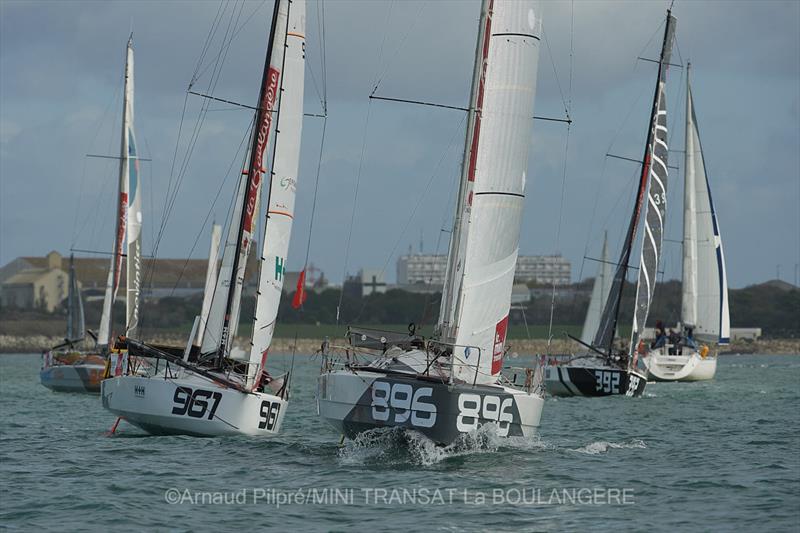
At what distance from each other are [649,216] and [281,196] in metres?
19.7

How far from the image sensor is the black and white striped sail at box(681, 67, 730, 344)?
172 feet

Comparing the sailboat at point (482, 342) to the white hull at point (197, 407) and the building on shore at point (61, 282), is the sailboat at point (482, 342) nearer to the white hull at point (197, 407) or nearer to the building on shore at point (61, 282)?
the white hull at point (197, 407)

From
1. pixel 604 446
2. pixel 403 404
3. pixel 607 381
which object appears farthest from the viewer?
pixel 607 381

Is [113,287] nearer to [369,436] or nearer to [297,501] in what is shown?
[369,436]

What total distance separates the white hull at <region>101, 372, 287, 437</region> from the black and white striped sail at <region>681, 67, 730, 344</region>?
33.8 m

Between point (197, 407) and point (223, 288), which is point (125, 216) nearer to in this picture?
point (223, 288)

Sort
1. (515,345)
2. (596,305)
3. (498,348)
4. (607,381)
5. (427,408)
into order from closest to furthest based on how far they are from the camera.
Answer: (427,408) → (498,348) → (607,381) → (596,305) → (515,345)

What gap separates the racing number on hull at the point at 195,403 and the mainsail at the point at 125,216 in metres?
16.3

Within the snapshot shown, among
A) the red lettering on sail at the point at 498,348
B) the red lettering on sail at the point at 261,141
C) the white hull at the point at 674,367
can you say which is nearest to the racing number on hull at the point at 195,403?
the red lettering on sail at the point at 261,141

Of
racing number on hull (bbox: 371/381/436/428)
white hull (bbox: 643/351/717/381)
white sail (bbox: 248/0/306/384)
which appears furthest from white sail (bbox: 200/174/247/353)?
white hull (bbox: 643/351/717/381)

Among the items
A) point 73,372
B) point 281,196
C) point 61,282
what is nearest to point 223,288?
point 281,196

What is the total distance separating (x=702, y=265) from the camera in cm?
5284

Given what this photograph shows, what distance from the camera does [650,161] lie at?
133 feet

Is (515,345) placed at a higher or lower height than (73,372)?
higher
